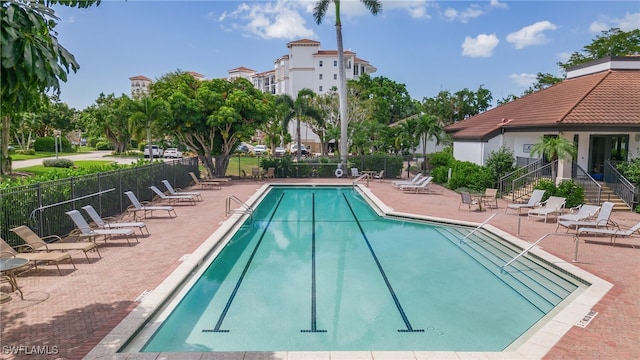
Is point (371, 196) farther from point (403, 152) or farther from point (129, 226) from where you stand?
point (403, 152)

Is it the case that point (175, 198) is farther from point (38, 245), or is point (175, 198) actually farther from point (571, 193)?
point (571, 193)

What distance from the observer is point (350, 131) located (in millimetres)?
45125

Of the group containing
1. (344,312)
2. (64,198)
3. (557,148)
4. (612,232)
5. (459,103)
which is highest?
(459,103)

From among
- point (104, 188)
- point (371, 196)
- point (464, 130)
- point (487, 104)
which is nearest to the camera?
point (104, 188)

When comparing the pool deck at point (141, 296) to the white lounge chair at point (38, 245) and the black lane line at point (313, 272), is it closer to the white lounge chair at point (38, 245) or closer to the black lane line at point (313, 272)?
the white lounge chair at point (38, 245)

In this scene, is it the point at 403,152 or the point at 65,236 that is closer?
the point at 65,236

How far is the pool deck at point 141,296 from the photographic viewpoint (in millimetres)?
6094

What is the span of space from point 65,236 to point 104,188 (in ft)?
9.90

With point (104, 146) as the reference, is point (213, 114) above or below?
above

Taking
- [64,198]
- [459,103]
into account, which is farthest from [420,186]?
[459,103]

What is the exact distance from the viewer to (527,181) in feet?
68.6

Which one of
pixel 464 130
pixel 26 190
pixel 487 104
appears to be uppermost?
pixel 487 104

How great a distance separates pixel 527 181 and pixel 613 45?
3140 cm

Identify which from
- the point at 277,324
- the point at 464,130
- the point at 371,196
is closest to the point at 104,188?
the point at 277,324
